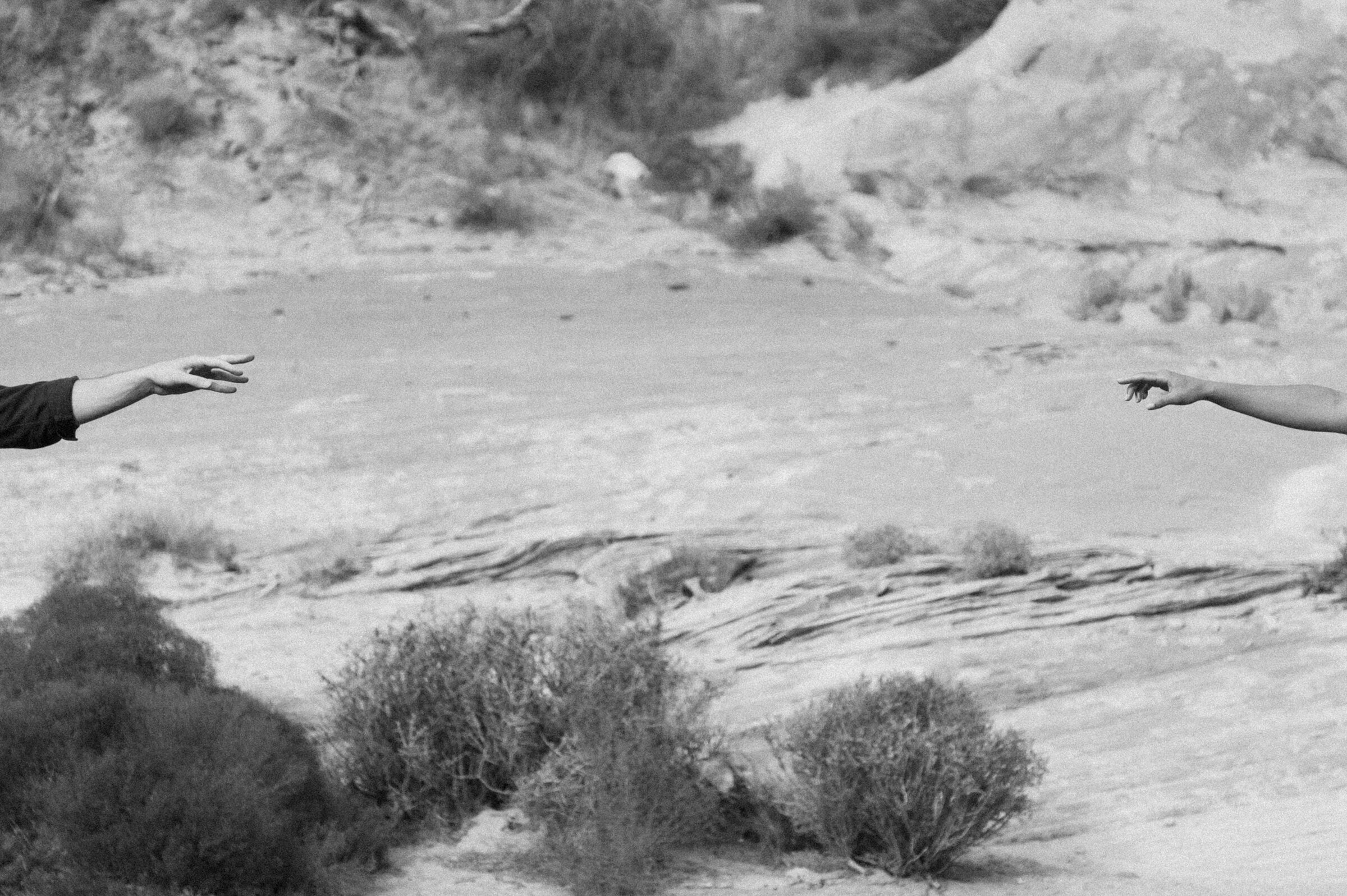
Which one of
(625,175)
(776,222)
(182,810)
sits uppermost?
(625,175)

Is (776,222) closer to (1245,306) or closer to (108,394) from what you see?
(1245,306)

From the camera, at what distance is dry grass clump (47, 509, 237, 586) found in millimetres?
10930

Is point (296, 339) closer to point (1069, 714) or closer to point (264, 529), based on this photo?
point (264, 529)

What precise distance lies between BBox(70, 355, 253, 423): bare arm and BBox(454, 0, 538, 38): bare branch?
57.3 ft

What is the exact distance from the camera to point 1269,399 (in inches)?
154

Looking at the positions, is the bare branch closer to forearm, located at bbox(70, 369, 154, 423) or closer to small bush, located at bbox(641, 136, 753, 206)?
small bush, located at bbox(641, 136, 753, 206)

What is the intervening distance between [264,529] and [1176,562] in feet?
17.8

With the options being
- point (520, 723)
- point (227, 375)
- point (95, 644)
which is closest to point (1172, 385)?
point (227, 375)

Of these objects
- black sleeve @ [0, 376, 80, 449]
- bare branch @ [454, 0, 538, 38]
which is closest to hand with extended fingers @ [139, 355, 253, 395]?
black sleeve @ [0, 376, 80, 449]

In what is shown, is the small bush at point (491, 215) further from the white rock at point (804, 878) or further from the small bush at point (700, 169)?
the white rock at point (804, 878)

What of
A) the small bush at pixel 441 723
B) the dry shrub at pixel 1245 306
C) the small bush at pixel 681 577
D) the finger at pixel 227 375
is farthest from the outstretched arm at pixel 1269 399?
the dry shrub at pixel 1245 306

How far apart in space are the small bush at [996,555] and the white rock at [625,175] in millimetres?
9556

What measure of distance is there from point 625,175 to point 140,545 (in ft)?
31.0

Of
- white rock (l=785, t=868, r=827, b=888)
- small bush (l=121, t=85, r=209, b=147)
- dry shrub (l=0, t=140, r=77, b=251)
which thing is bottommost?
white rock (l=785, t=868, r=827, b=888)
